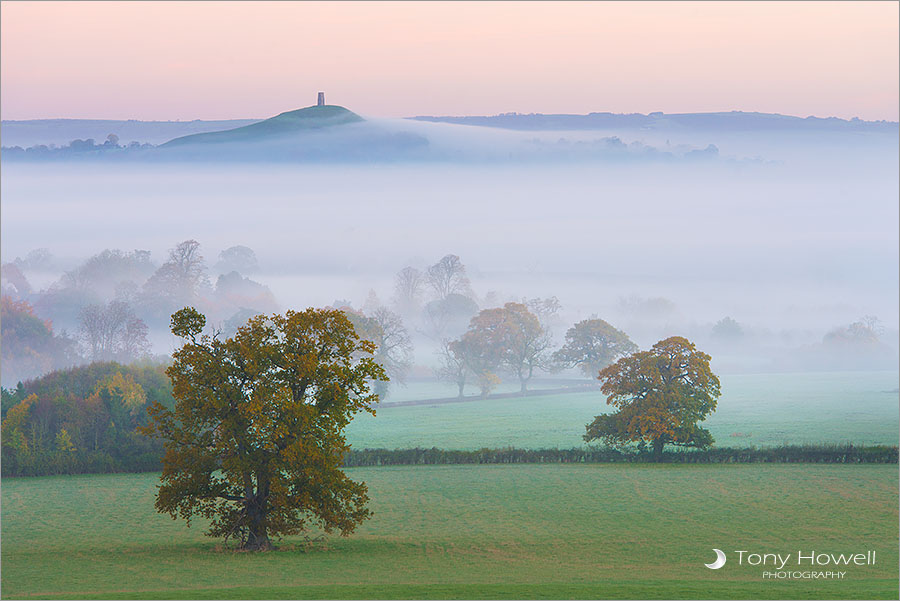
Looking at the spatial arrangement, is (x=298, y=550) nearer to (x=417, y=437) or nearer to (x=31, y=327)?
(x=417, y=437)

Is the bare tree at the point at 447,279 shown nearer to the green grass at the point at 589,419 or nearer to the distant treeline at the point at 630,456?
the green grass at the point at 589,419

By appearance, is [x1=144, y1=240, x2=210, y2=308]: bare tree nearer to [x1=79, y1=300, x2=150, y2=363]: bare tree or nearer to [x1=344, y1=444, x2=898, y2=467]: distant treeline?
[x1=79, y1=300, x2=150, y2=363]: bare tree

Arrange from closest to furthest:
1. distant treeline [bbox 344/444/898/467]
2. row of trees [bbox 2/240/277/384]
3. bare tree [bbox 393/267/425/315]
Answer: distant treeline [bbox 344/444/898/467] → row of trees [bbox 2/240/277/384] → bare tree [bbox 393/267/425/315]

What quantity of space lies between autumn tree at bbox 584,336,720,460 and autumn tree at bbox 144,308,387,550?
90.5 feet

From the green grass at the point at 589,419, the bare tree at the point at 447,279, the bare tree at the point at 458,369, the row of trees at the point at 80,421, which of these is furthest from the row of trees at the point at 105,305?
the row of trees at the point at 80,421

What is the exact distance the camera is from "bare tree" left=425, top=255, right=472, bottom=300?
17525cm

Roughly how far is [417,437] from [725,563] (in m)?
48.1

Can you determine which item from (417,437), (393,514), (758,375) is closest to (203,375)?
(393,514)

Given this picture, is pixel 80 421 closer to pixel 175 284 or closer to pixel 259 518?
pixel 259 518

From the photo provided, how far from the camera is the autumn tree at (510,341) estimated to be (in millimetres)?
108500

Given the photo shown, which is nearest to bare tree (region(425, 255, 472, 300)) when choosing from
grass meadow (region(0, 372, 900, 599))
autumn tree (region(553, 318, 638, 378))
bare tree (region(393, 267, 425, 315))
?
bare tree (region(393, 267, 425, 315))

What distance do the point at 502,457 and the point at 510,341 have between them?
5311 cm

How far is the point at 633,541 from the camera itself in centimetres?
3294
